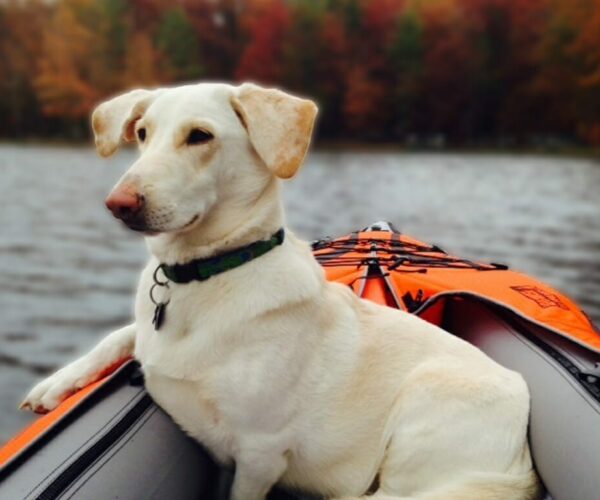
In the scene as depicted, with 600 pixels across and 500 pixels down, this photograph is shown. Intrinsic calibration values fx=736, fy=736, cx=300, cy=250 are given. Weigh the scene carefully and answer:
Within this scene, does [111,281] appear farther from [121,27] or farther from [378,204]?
[121,27]

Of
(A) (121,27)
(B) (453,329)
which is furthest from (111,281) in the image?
Result: (A) (121,27)

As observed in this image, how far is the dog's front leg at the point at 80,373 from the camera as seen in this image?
2.27m

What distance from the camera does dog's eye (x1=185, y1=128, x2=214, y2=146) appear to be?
1.98 m

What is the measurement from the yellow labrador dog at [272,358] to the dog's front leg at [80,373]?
19 mm

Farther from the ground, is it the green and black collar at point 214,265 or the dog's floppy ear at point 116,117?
the dog's floppy ear at point 116,117

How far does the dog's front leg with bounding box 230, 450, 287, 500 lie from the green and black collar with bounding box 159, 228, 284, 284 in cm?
51

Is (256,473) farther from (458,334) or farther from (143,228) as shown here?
(458,334)

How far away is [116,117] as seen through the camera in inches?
88.9

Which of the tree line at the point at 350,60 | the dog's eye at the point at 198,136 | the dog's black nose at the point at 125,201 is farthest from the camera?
the tree line at the point at 350,60

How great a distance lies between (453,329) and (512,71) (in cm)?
4343

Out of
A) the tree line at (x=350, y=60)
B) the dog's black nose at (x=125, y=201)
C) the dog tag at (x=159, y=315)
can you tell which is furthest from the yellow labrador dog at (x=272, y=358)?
the tree line at (x=350, y=60)

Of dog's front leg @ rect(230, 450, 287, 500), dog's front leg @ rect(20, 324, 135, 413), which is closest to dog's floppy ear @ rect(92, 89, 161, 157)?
dog's front leg @ rect(20, 324, 135, 413)

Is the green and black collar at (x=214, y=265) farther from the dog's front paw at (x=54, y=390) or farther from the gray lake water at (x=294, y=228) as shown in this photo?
the gray lake water at (x=294, y=228)

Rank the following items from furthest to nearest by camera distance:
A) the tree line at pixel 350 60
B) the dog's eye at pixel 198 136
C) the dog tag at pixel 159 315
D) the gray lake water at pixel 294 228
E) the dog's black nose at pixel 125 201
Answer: the tree line at pixel 350 60, the gray lake water at pixel 294 228, the dog tag at pixel 159 315, the dog's eye at pixel 198 136, the dog's black nose at pixel 125 201
